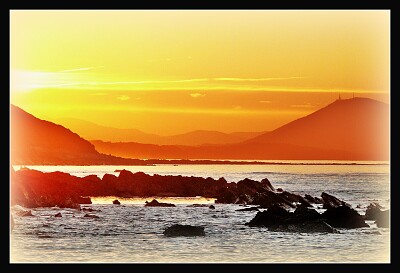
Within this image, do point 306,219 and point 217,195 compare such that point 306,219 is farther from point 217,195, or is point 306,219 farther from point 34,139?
point 34,139

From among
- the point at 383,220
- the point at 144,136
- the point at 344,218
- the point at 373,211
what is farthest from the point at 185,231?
the point at 383,220

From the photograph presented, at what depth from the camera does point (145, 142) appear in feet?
36.2

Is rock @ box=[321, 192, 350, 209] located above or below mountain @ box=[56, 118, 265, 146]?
below

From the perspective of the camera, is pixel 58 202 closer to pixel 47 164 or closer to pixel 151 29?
pixel 47 164

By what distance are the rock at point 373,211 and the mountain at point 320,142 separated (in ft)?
1.82

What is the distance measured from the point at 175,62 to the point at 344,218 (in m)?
2.66

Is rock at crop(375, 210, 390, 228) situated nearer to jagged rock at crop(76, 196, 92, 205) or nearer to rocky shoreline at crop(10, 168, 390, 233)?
rocky shoreline at crop(10, 168, 390, 233)

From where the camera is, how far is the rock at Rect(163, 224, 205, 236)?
10883mm

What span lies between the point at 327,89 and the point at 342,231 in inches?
65.0

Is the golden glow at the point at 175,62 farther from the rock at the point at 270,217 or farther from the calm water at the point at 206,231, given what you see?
the rock at the point at 270,217

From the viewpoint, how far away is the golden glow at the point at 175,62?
11000 mm

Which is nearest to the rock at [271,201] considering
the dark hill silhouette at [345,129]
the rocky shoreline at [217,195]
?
the rocky shoreline at [217,195]

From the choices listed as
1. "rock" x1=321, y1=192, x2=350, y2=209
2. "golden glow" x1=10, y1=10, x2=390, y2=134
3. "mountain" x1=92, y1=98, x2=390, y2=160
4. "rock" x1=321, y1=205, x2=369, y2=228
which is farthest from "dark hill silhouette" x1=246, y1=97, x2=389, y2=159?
"rock" x1=321, y1=205, x2=369, y2=228

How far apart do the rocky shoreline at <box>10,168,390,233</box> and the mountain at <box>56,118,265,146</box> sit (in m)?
0.40
